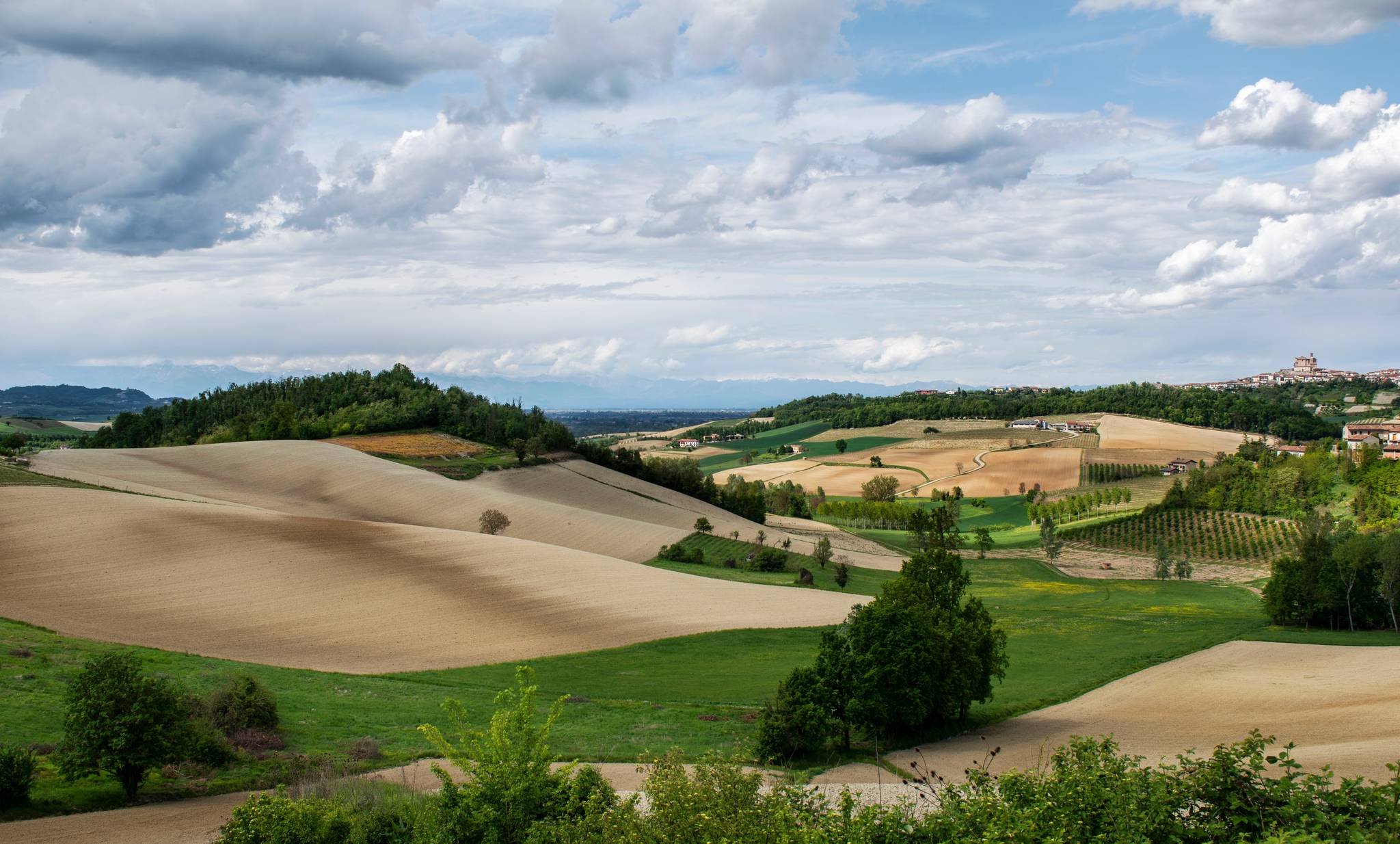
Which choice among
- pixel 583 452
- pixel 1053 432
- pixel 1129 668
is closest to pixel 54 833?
pixel 1129 668

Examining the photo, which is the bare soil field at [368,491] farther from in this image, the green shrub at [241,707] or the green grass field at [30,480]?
the green shrub at [241,707]

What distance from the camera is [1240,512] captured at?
12006 centimetres

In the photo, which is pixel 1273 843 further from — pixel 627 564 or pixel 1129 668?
pixel 627 564

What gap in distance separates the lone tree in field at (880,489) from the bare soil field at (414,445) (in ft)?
206

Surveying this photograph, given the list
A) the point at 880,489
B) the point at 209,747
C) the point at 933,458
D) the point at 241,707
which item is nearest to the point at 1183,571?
the point at 880,489

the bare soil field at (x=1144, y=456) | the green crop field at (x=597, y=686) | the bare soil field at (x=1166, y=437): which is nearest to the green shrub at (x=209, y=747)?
the green crop field at (x=597, y=686)

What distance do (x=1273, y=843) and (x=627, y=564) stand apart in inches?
2166

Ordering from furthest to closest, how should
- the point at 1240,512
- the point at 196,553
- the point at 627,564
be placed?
the point at 1240,512 < the point at 627,564 < the point at 196,553

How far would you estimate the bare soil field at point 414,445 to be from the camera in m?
115

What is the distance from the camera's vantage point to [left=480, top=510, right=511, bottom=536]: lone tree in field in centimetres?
7856

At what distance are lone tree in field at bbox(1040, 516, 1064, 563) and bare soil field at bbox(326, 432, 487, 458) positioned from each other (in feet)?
234

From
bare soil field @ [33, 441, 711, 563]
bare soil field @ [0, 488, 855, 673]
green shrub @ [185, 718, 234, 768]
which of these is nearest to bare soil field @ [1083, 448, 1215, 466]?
bare soil field @ [33, 441, 711, 563]

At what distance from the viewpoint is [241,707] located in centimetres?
2847

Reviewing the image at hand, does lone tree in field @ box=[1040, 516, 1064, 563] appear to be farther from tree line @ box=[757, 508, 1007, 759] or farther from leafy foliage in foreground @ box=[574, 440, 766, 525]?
tree line @ box=[757, 508, 1007, 759]
